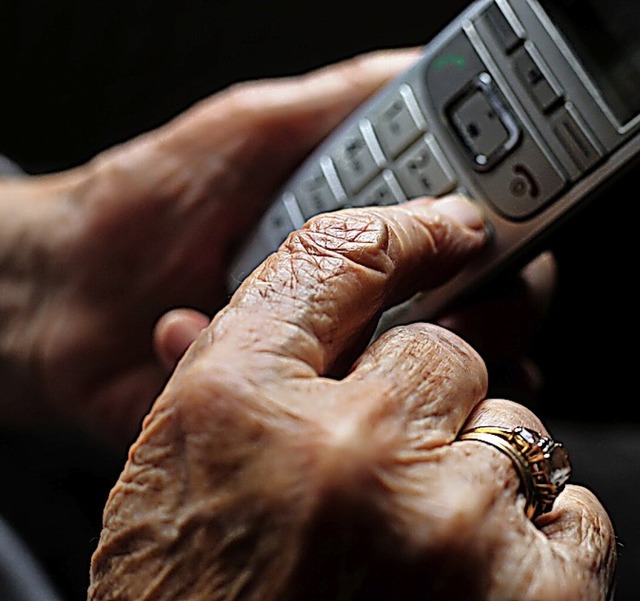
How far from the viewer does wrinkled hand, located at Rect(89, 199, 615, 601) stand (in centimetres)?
36

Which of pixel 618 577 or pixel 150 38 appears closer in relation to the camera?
pixel 618 577

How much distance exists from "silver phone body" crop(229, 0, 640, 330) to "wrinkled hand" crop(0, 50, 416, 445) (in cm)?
13

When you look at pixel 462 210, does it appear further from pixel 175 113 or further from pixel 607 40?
pixel 175 113

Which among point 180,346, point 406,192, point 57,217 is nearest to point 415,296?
point 406,192

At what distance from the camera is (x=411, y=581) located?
14.5 inches

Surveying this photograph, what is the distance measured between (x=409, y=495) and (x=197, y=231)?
1.39 feet

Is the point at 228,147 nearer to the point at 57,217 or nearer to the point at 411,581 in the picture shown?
the point at 57,217

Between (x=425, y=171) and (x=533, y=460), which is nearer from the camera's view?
(x=533, y=460)

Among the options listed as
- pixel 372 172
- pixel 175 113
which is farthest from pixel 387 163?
pixel 175 113

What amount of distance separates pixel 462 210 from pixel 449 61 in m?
0.11

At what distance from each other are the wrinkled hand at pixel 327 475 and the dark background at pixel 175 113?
30cm

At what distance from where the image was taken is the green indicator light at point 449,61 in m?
0.58

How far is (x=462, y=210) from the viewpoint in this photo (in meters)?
0.54

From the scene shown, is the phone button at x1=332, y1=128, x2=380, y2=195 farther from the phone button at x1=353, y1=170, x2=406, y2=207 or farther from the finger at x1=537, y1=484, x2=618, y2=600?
the finger at x1=537, y1=484, x2=618, y2=600
